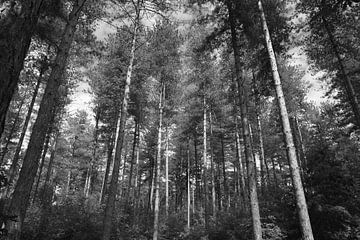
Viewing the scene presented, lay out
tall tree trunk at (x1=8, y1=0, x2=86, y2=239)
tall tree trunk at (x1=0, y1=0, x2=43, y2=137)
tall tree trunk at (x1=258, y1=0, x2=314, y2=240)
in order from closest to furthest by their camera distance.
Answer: tall tree trunk at (x1=0, y1=0, x2=43, y2=137) < tall tree trunk at (x1=8, y1=0, x2=86, y2=239) < tall tree trunk at (x1=258, y1=0, x2=314, y2=240)

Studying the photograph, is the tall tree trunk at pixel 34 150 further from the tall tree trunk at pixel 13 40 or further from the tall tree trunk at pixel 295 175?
the tall tree trunk at pixel 295 175

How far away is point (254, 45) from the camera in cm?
1035

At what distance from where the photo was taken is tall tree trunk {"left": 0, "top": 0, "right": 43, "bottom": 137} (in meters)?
1.52

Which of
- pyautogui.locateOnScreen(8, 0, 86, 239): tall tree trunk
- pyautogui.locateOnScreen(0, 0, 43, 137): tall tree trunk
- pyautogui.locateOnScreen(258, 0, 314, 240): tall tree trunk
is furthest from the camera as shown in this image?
pyautogui.locateOnScreen(258, 0, 314, 240): tall tree trunk

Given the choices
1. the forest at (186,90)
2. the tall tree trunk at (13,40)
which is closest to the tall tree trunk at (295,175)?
the forest at (186,90)

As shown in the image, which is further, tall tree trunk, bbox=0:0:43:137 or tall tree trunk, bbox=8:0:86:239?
tall tree trunk, bbox=8:0:86:239

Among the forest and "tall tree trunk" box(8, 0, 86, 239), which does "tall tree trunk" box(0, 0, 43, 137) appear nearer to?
the forest

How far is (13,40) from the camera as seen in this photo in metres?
1.63

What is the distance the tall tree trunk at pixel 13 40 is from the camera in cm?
152

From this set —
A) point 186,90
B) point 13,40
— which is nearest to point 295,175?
point 13,40

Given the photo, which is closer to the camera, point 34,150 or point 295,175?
point 34,150

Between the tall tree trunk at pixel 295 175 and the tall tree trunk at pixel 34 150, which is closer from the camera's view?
the tall tree trunk at pixel 34 150

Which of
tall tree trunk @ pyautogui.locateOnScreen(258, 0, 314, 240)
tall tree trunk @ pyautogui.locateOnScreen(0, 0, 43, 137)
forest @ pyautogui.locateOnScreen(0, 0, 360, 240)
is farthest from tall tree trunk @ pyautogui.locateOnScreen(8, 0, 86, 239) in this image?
tall tree trunk @ pyautogui.locateOnScreen(258, 0, 314, 240)

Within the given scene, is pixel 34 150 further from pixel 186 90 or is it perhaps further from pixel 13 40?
pixel 186 90
